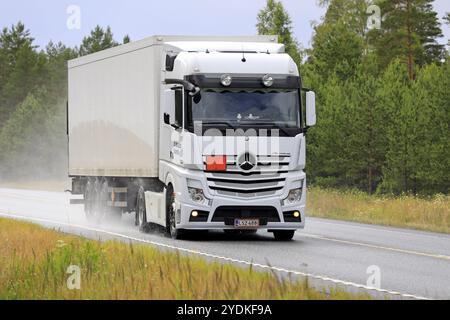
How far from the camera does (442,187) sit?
2144 inches

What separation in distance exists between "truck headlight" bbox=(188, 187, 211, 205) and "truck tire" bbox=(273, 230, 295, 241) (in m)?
2.19

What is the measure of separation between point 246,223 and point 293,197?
1.05 m

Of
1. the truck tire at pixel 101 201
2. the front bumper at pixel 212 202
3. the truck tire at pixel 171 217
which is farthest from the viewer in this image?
the truck tire at pixel 101 201

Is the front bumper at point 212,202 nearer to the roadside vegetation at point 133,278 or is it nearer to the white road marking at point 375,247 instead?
the white road marking at point 375,247

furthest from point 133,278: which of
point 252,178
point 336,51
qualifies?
point 336,51

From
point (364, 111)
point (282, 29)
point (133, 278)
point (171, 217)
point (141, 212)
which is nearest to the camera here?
point (133, 278)

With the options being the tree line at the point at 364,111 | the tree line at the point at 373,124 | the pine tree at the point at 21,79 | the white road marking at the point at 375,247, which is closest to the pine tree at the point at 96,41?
the pine tree at the point at 21,79

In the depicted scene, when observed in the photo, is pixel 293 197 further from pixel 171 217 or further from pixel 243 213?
pixel 171 217

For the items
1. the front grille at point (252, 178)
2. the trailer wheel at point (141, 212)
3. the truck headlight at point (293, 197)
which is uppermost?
the front grille at point (252, 178)

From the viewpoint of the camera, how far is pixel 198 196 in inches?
811

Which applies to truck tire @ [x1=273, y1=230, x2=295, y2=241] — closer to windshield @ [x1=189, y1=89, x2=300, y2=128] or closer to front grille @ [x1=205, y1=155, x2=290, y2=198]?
front grille @ [x1=205, y1=155, x2=290, y2=198]

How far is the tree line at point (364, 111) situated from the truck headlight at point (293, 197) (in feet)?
91.9

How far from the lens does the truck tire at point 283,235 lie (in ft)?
72.1

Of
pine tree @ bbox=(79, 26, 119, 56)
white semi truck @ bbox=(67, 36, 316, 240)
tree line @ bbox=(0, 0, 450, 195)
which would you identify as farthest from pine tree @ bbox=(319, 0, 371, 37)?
white semi truck @ bbox=(67, 36, 316, 240)
